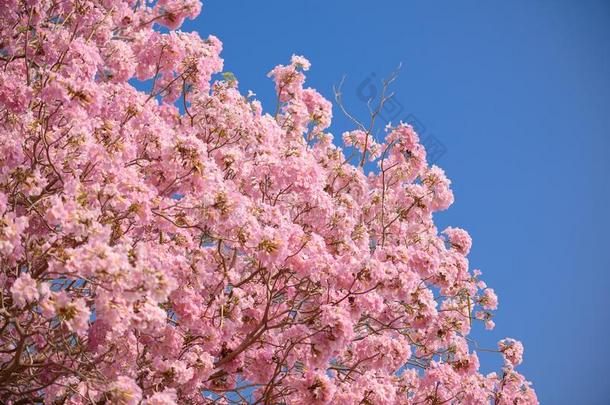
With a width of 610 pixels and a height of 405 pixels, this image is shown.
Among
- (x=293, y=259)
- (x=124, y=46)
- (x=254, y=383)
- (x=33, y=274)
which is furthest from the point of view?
(x=124, y=46)

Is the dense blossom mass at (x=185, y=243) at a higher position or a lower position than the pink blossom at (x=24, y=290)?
higher

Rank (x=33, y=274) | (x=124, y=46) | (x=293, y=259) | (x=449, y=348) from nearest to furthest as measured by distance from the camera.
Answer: (x=33, y=274)
(x=293, y=259)
(x=124, y=46)
(x=449, y=348)

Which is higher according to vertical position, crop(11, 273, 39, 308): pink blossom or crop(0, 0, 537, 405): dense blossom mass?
crop(0, 0, 537, 405): dense blossom mass

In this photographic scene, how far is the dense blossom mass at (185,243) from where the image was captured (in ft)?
15.2

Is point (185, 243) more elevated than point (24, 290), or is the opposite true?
point (185, 243)

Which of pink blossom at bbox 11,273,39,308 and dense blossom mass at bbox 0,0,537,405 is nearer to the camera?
pink blossom at bbox 11,273,39,308

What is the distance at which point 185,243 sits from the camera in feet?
21.2

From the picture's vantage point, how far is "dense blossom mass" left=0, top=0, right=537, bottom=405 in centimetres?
464

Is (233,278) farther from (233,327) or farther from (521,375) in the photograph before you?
(521,375)

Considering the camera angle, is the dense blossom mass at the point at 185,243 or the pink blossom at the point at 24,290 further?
the dense blossom mass at the point at 185,243

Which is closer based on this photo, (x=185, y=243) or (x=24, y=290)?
(x=24, y=290)

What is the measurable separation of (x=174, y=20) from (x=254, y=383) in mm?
4759

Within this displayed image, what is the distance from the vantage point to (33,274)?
4996 mm

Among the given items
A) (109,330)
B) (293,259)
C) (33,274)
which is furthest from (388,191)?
(33,274)
